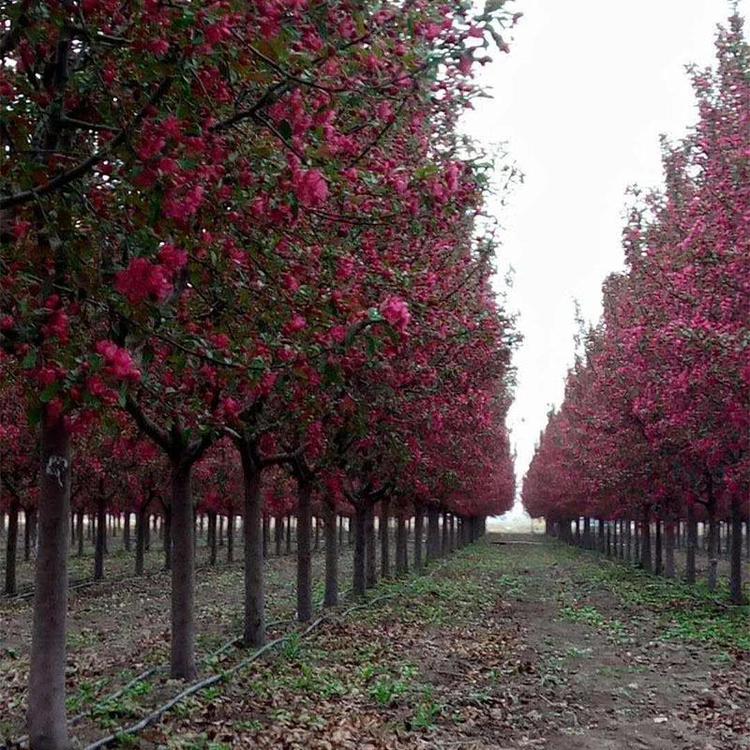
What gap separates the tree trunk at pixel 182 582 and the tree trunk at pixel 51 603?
3.90 meters

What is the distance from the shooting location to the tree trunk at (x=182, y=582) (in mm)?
12477

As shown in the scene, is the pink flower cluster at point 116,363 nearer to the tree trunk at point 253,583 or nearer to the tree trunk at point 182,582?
the tree trunk at point 182,582

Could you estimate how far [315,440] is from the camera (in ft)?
46.1

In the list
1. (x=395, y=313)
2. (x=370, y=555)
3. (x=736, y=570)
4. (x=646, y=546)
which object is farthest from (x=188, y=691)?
(x=646, y=546)

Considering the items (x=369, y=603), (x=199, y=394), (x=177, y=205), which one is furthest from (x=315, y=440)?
(x=369, y=603)

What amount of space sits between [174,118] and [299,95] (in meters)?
1.22

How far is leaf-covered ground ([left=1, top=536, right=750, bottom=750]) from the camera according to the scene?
10258 millimetres

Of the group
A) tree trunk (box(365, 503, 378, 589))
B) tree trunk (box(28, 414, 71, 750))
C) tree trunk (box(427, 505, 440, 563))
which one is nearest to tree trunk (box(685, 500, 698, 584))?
tree trunk (box(365, 503, 378, 589))

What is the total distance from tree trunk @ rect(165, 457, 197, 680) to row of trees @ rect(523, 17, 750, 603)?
7.92 meters

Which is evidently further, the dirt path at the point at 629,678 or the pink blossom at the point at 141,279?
the dirt path at the point at 629,678

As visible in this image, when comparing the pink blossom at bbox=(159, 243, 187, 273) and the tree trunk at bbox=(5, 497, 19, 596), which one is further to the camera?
the tree trunk at bbox=(5, 497, 19, 596)

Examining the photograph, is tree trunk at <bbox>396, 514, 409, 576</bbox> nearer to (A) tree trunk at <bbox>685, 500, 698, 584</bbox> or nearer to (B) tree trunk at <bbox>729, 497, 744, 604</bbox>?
(A) tree trunk at <bbox>685, 500, 698, 584</bbox>

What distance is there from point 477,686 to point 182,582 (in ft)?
15.4

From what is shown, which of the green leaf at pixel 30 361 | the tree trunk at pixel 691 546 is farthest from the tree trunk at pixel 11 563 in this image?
the green leaf at pixel 30 361
